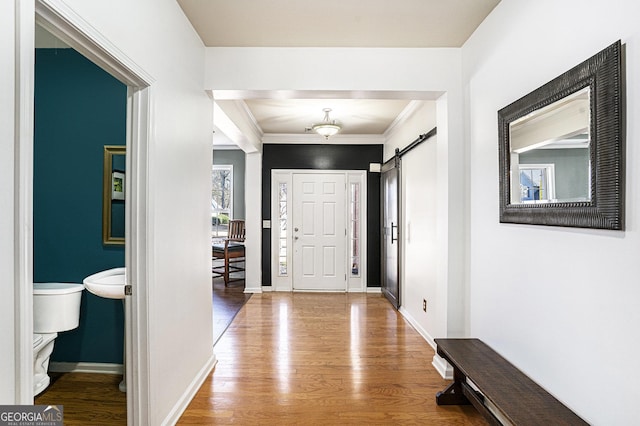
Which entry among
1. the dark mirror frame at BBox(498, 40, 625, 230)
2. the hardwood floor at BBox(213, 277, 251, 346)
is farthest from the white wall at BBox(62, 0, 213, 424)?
the dark mirror frame at BBox(498, 40, 625, 230)

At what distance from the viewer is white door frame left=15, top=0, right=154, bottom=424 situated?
988 millimetres

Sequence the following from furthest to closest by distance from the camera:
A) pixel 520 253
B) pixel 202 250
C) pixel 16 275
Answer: pixel 202 250, pixel 520 253, pixel 16 275

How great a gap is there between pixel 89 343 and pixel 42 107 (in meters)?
1.86

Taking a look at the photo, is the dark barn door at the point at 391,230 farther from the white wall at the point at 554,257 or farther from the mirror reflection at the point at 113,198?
the mirror reflection at the point at 113,198

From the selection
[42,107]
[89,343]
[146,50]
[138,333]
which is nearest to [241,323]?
[89,343]

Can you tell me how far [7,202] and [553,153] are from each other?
6.75ft

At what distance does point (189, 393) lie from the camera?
2279mm

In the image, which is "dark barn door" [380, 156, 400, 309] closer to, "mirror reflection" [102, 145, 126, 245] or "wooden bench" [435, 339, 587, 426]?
"wooden bench" [435, 339, 587, 426]

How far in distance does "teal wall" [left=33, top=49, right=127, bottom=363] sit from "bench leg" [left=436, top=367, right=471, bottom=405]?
2392mm

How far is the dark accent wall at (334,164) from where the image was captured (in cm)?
564

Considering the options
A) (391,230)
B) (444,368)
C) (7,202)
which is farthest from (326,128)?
(7,202)

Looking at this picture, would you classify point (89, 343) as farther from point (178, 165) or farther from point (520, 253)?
point (520, 253)

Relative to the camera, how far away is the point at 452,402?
2.28 m

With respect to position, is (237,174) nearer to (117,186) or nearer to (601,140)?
(117,186)
